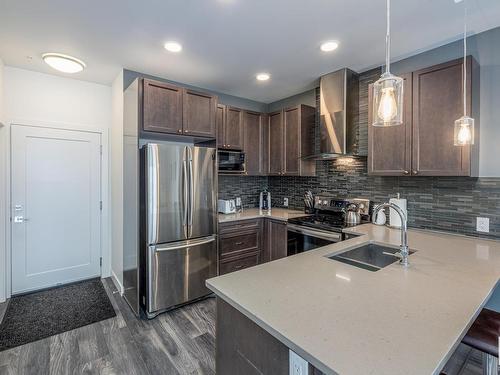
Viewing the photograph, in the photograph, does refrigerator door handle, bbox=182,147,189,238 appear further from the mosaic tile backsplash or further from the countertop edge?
the countertop edge

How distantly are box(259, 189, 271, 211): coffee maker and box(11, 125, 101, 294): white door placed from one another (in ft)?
7.72

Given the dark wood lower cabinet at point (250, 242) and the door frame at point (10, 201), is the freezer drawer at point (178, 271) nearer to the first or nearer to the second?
the dark wood lower cabinet at point (250, 242)

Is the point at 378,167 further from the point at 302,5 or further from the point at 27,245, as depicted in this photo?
the point at 27,245

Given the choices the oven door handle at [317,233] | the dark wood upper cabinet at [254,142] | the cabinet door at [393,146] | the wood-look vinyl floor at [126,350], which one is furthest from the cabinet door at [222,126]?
the wood-look vinyl floor at [126,350]

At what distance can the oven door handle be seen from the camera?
2639 mm

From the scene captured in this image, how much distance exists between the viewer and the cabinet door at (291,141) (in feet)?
11.7

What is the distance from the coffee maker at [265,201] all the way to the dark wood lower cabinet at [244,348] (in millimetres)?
2837

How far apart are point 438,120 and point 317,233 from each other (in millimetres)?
1514

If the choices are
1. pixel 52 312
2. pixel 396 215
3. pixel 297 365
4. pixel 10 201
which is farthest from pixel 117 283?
pixel 396 215

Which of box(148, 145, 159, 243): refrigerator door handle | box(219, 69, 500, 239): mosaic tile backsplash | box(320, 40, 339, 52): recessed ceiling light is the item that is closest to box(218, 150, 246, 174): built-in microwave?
box(219, 69, 500, 239): mosaic tile backsplash

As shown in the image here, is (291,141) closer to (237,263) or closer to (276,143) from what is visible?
(276,143)

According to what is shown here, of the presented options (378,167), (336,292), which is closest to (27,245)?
(336,292)

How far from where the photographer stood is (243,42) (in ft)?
7.95

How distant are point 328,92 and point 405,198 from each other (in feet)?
4.86
